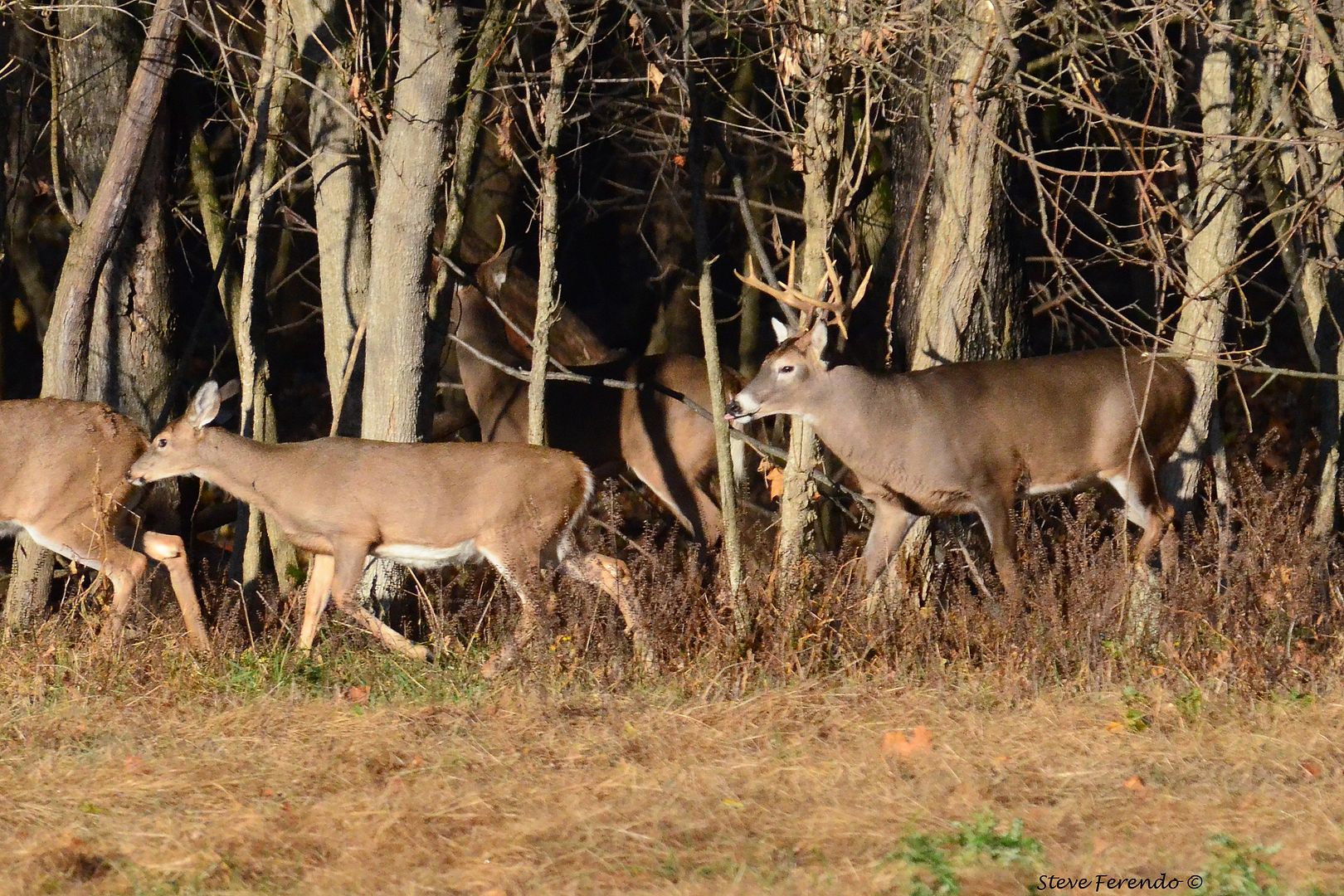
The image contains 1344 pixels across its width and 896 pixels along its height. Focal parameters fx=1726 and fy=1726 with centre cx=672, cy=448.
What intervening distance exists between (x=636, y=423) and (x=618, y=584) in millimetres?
3397

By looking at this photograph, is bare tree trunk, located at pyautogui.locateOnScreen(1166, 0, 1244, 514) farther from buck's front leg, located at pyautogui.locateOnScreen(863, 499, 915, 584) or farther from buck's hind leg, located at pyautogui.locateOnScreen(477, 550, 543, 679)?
buck's hind leg, located at pyautogui.locateOnScreen(477, 550, 543, 679)

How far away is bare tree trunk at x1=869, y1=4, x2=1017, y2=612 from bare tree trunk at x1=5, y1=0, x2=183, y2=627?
11.9ft

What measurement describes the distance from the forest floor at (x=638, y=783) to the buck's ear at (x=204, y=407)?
66.8 inches

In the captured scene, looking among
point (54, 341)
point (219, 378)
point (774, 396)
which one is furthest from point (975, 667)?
point (219, 378)

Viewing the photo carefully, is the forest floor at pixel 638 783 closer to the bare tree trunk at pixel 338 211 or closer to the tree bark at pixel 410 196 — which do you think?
the tree bark at pixel 410 196

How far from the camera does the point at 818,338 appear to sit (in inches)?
339

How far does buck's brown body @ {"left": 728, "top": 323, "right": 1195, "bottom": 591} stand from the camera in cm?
838

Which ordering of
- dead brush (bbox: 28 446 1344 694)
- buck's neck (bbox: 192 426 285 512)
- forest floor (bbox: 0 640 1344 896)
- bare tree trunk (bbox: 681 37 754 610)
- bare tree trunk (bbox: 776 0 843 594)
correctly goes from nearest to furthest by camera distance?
1. forest floor (bbox: 0 640 1344 896)
2. dead brush (bbox: 28 446 1344 694)
3. bare tree trunk (bbox: 776 0 843 594)
4. bare tree trunk (bbox: 681 37 754 610)
5. buck's neck (bbox: 192 426 285 512)

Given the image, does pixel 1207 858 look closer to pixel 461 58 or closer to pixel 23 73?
pixel 461 58

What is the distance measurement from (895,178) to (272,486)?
367 centimetres

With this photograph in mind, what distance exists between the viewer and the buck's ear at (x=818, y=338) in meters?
8.53

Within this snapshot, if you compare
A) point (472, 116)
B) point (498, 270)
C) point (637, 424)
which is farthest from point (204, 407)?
point (498, 270)

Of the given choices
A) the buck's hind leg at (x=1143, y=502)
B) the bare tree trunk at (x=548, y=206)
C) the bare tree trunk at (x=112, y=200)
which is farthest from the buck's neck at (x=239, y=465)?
the buck's hind leg at (x=1143, y=502)

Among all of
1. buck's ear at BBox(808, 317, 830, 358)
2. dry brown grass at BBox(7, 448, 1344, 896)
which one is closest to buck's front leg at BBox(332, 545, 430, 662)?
dry brown grass at BBox(7, 448, 1344, 896)
